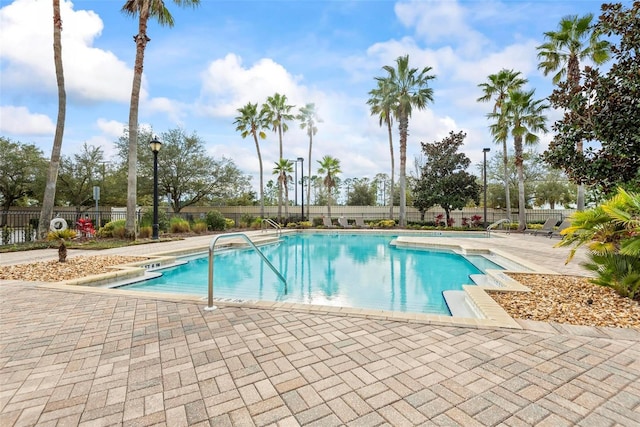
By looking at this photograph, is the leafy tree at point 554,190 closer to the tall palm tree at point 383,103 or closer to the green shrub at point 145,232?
the tall palm tree at point 383,103

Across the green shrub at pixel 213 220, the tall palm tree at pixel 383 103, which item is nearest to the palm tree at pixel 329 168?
the tall palm tree at pixel 383 103

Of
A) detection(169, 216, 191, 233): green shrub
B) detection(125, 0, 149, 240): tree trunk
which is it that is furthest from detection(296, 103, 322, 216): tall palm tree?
detection(125, 0, 149, 240): tree trunk

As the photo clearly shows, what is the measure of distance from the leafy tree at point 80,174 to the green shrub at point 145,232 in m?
14.0

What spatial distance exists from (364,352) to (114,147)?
2458 cm

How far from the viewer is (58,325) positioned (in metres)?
2.94

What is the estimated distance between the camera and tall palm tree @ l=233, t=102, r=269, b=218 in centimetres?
2123

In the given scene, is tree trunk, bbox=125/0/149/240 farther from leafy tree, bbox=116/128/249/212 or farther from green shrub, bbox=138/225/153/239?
leafy tree, bbox=116/128/249/212

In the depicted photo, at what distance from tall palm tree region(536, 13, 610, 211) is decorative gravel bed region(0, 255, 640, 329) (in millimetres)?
10628

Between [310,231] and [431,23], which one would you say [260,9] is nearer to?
[431,23]

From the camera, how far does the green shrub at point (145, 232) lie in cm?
1174

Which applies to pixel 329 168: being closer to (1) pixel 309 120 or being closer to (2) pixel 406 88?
(1) pixel 309 120

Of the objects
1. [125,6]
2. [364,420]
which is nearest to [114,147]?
[125,6]

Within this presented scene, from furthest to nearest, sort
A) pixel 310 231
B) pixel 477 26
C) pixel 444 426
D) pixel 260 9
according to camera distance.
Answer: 1. pixel 310 231
2. pixel 477 26
3. pixel 260 9
4. pixel 444 426

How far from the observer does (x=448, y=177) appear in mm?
20062
